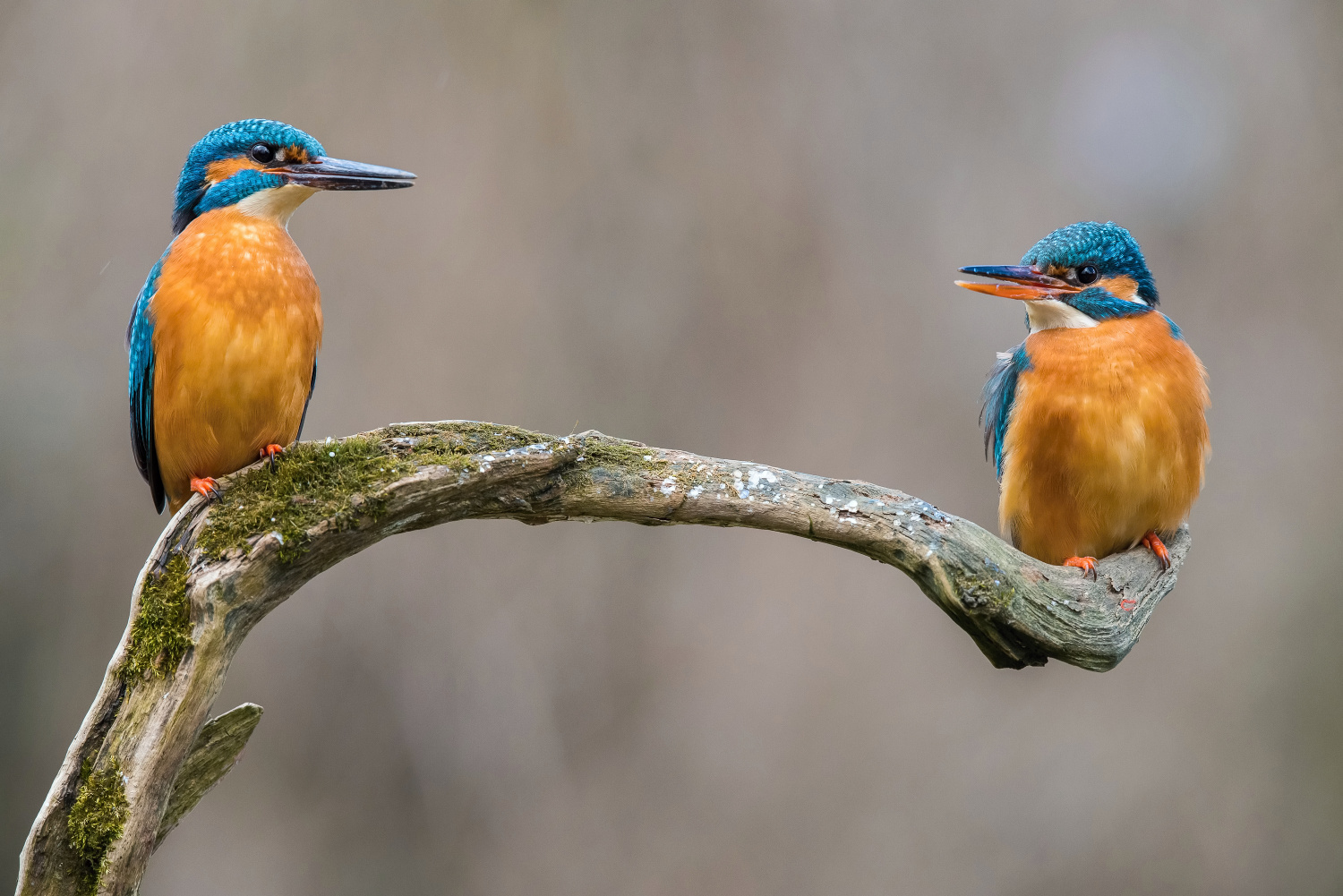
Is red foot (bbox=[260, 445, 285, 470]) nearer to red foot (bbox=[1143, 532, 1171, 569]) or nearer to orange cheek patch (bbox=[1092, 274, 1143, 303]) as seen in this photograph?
orange cheek patch (bbox=[1092, 274, 1143, 303])

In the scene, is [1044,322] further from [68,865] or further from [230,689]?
[230,689]

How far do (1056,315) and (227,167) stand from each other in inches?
68.2

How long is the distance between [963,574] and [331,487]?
1.09m

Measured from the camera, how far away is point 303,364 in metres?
1.83

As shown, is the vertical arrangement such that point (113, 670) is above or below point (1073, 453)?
below

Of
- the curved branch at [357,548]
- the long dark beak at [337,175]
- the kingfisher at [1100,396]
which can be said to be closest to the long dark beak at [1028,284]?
Answer: the kingfisher at [1100,396]

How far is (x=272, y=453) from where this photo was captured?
1.70m

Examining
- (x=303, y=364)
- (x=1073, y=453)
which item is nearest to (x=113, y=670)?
(x=303, y=364)

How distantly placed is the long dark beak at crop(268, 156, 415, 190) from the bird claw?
493 millimetres

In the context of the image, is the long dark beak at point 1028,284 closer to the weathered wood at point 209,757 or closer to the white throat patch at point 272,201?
the white throat patch at point 272,201

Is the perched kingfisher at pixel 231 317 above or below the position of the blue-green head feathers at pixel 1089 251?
below

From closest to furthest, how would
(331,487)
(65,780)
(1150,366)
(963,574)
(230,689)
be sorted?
(65,780) < (331,487) < (963,574) < (1150,366) < (230,689)

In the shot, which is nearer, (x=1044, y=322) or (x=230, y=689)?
(x=1044, y=322)

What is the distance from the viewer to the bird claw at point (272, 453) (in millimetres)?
1678
